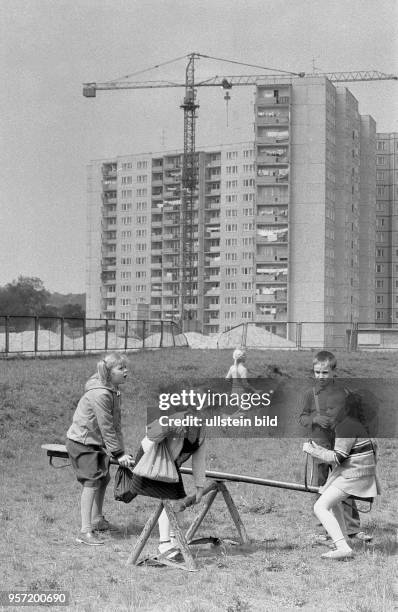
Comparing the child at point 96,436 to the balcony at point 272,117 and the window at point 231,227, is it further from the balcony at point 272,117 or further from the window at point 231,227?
the window at point 231,227

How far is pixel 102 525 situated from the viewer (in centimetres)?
575

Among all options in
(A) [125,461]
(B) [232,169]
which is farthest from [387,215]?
(A) [125,461]

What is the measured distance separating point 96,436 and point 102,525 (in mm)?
572

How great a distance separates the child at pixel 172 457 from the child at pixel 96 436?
346 millimetres

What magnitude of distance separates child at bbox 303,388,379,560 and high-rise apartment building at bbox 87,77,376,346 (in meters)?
26.8

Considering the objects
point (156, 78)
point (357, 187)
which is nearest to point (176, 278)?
point (357, 187)

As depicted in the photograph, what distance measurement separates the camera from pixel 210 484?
208 inches

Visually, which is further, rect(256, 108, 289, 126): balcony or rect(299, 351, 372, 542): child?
rect(256, 108, 289, 126): balcony

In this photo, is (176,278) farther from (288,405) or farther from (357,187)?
(288,405)

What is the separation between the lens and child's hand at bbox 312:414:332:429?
508cm

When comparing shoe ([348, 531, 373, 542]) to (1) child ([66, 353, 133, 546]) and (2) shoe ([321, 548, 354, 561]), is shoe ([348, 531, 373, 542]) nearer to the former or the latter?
(2) shoe ([321, 548, 354, 561])

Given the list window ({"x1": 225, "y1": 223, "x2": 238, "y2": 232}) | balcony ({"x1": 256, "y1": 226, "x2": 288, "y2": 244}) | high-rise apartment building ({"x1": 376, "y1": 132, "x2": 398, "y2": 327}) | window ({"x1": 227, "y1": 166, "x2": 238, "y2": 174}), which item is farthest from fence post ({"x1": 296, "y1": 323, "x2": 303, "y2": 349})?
window ({"x1": 227, "y1": 166, "x2": 238, "y2": 174})

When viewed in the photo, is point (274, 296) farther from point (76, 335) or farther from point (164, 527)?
point (164, 527)

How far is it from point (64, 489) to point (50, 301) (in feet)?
131
